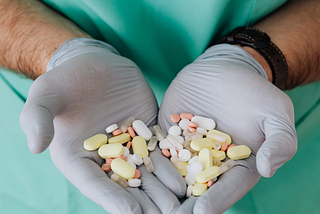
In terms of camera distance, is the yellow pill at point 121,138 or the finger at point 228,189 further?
the yellow pill at point 121,138

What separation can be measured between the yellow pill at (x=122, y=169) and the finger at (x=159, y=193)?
5cm

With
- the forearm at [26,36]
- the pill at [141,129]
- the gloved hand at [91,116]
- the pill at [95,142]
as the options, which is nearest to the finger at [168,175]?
the gloved hand at [91,116]

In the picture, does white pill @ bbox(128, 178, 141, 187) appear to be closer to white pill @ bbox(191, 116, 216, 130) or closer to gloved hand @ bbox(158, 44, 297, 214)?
gloved hand @ bbox(158, 44, 297, 214)

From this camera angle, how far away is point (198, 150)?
101 centimetres

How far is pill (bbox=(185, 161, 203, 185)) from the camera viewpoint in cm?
92

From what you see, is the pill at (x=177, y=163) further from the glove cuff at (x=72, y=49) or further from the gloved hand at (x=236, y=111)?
the glove cuff at (x=72, y=49)

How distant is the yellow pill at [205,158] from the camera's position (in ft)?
3.07

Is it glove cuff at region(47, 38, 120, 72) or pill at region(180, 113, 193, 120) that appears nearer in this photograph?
pill at region(180, 113, 193, 120)

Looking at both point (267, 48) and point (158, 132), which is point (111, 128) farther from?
point (267, 48)

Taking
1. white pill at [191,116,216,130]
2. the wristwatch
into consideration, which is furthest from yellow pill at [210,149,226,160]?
the wristwatch

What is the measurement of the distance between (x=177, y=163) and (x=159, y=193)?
18 centimetres

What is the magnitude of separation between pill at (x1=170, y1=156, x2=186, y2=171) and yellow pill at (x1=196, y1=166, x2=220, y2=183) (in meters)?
0.09

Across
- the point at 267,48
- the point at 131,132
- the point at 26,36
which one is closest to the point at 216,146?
the point at 131,132

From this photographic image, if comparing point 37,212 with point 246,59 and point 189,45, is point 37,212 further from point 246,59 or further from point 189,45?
point 246,59
